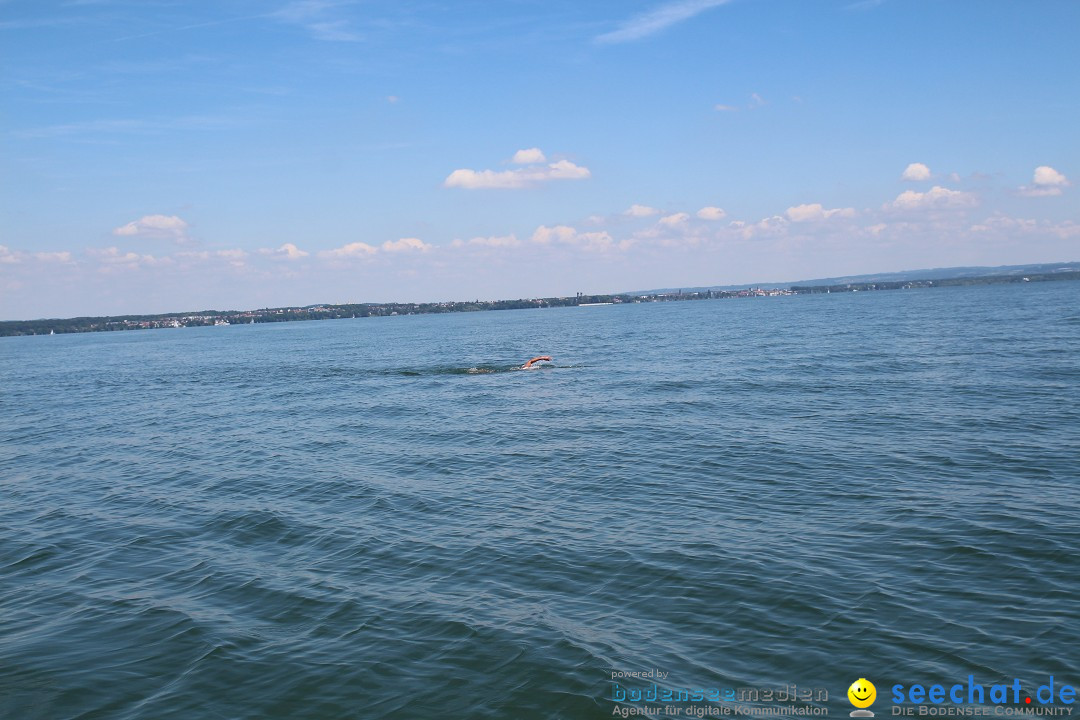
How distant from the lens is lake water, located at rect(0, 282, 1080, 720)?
11.3 m

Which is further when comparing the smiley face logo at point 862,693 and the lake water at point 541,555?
the lake water at point 541,555

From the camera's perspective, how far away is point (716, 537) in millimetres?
16922

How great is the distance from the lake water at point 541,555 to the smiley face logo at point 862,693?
130 mm

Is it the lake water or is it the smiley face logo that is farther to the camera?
the lake water

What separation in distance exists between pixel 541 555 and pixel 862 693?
7732 millimetres

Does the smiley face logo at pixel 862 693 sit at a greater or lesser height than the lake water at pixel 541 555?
lesser

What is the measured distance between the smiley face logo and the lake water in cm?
13

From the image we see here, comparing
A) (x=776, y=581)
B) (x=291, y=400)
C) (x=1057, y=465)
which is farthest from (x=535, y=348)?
(x=776, y=581)

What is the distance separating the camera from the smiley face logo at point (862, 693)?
10258mm

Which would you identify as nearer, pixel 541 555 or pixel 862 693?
pixel 862 693

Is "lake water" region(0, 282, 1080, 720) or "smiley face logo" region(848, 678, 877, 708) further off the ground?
"lake water" region(0, 282, 1080, 720)

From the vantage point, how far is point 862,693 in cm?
1045

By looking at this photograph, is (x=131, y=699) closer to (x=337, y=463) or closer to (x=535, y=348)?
(x=337, y=463)

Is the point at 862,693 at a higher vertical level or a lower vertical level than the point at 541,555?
lower
